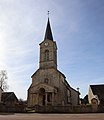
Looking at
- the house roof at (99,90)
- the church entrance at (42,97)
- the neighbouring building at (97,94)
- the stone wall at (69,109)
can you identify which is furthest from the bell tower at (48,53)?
the stone wall at (69,109)

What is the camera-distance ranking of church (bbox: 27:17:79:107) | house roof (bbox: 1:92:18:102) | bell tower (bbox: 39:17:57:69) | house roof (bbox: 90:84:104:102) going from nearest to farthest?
1. church (bbox: 27:17:79:107)
2. bell tower (bbox: 39:17:57:69)
3. house roof (bbox: 90:84:104:102)
4. house roof (bbox: 1:92:18:102)

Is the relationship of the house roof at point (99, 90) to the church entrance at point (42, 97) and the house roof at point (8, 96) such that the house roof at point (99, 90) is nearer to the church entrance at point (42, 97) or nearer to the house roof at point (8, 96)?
the church entrance at point (42, 97)

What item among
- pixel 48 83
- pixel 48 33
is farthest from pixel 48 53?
pixel 48 83

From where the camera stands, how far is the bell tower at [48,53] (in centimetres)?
4922

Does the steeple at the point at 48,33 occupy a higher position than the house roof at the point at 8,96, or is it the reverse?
the steeple at the point at 48,33

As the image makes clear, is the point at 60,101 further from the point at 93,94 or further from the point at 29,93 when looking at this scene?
the point at 93,94

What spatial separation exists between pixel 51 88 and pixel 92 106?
11674 mm

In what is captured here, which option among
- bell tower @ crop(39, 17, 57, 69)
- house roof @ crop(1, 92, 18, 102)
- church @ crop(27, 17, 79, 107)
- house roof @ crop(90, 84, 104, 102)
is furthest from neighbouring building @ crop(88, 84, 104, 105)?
house roof @ crop(1, 92, 18, 102)

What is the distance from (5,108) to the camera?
3650cm

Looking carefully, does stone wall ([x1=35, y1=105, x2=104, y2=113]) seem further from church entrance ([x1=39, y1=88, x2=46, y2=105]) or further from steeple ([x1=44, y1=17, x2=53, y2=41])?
steeple ([x1=44, y1=17, x2=53, y2=41])

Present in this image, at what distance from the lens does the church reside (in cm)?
4531

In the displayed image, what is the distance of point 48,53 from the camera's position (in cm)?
5047

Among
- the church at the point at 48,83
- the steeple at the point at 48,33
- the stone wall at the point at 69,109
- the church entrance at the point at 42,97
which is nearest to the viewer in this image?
the stone wall at the point at 69,109

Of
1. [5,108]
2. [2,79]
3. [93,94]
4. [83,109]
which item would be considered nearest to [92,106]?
[83,109]
